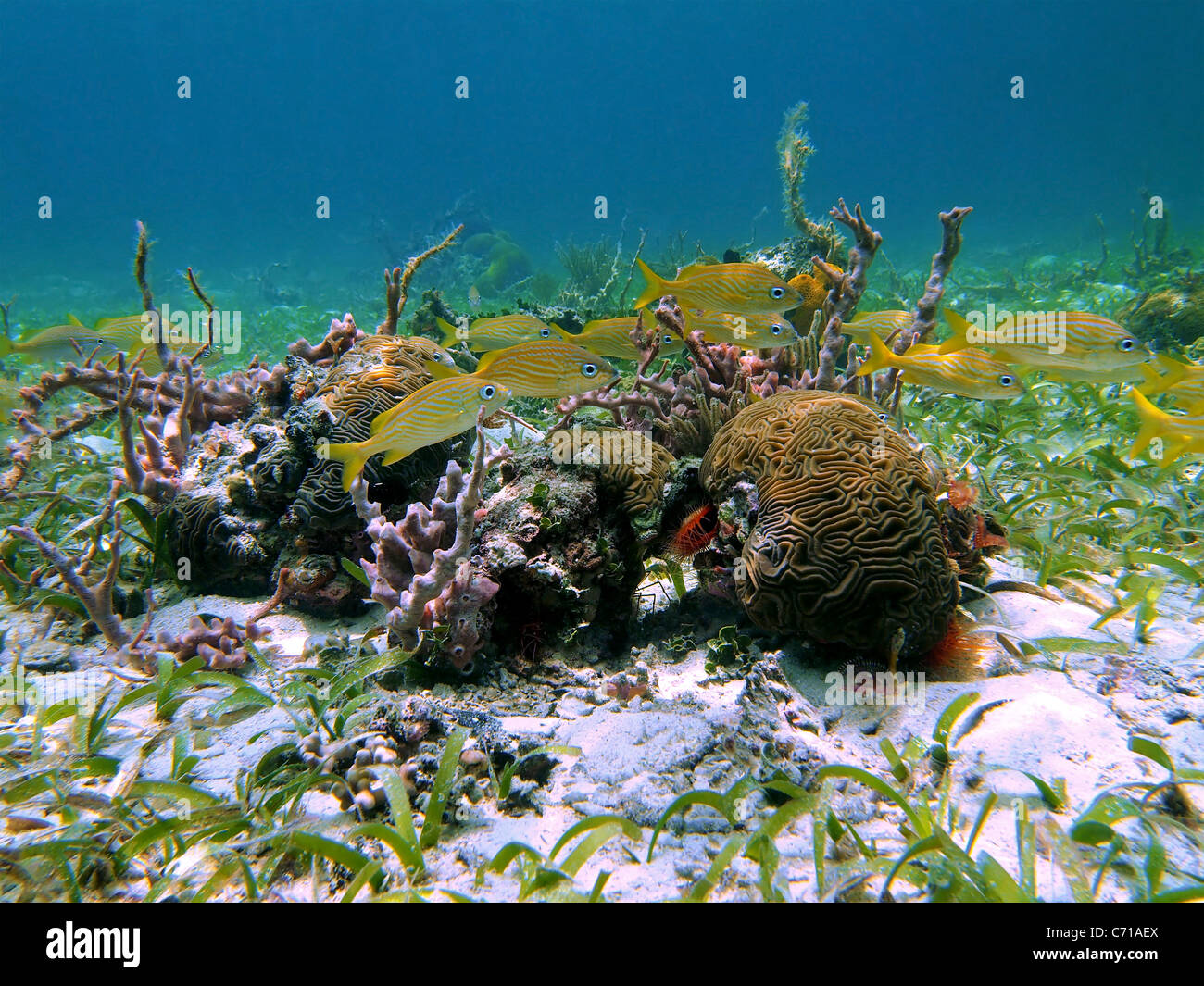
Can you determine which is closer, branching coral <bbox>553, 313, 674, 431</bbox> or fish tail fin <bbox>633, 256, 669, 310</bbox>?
fish tail fin <bbox>633, 256, 669, 310</bbox>

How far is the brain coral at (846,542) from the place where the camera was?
2.99m

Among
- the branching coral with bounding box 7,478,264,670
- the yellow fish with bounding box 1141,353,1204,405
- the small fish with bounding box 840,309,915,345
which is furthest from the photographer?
the small fish with bounding box 840,309,915,345

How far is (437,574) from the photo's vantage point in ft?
10.1

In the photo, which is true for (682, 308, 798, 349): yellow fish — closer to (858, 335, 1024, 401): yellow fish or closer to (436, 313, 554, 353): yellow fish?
(858, 335, 1024, 401): yellow fish

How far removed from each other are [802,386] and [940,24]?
193697mm

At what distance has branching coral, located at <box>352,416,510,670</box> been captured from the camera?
10.0 feet

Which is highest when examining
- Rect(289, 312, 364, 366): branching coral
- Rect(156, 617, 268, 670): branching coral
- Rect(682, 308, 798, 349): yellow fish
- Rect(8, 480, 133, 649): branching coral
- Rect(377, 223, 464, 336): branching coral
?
Rect(377, 223, 464, 336): branching coral

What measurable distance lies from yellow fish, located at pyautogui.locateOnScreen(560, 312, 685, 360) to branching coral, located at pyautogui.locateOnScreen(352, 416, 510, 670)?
2.14 m

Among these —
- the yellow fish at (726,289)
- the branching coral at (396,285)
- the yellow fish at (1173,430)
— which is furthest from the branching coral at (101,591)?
the yellow fish at (1173,430)

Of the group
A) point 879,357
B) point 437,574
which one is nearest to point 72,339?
point 437,574

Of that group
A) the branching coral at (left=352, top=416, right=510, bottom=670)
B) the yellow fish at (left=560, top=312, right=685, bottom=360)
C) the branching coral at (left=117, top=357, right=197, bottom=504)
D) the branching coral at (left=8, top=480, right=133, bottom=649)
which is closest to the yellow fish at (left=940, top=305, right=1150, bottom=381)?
the yellow fish at (left=560, top=312, right=685, bottom=360)

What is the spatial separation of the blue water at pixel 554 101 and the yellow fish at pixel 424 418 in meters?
89.0

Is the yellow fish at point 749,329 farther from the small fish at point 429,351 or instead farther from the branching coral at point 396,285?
the branching coral at point 396,285
